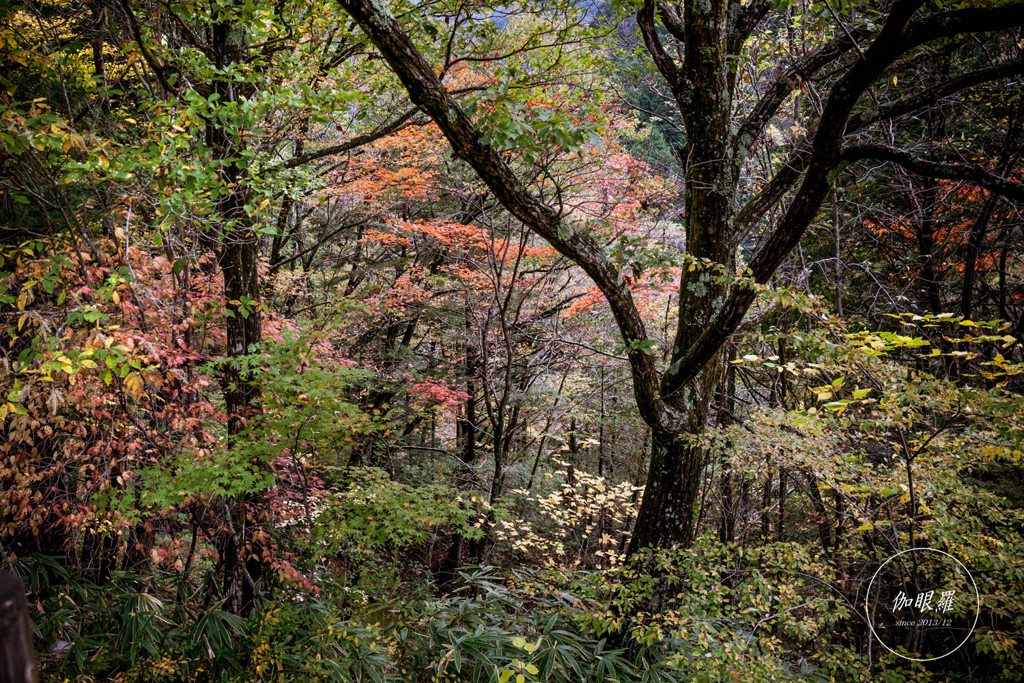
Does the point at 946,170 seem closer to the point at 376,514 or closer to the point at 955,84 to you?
the point at 955,84

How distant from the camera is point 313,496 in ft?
16.6

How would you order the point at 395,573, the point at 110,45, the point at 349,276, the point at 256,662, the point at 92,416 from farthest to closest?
1. the point at 349,276
2. the point at 395,573
3. the point at 110,45
4. the point at 92,416
5. the point at 256,662

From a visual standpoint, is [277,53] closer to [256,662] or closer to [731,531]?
[256,662]

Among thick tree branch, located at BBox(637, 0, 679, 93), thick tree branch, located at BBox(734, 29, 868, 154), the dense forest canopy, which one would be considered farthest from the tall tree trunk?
thick tree branch, located at BBox(734, 29, 868, 154)

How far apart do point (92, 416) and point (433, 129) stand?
5590 millimetres

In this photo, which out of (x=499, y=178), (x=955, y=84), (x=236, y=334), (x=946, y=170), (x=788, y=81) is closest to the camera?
(x=946, y=170)

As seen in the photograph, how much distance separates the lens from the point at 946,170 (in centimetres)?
256

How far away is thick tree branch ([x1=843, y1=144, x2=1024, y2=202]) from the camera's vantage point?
2.44 m

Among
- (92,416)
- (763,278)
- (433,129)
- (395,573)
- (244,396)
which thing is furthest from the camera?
(433,129)

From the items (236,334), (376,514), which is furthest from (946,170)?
(236,334)

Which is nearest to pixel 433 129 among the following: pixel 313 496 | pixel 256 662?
pixel 313 496

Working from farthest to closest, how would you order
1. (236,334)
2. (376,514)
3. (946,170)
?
1. (236,334)
2. (376,514)
3. (946,170)

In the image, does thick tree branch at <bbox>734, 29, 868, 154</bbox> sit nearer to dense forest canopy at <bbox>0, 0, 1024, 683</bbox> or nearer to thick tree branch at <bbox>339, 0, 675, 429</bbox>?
dense forest canopy at <bbox>0, 0, 1024, 683</bbox>

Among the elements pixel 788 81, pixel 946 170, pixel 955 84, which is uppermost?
pixel 788 81
